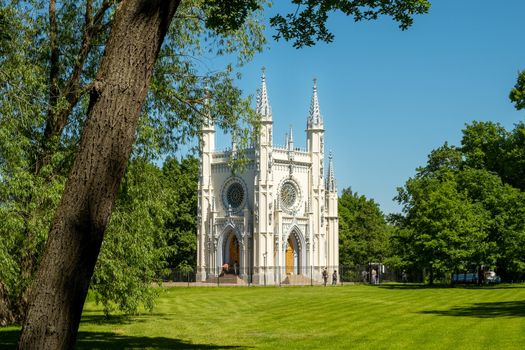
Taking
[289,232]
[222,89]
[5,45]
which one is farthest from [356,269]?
[5,45]

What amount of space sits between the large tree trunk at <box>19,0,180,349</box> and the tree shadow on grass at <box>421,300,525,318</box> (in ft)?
56.3

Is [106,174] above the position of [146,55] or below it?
below

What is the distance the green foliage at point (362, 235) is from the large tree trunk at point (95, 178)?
7194 cm

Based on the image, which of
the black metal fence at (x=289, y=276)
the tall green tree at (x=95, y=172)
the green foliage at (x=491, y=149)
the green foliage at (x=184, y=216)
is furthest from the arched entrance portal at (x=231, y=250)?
the tall green tree at (x=95, y=172)

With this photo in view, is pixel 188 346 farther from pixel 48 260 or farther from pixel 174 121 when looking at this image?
pixel 48 260

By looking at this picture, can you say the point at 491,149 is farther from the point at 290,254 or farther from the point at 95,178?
the point at 95,178

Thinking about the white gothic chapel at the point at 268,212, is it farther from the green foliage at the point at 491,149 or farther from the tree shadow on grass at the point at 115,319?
the tree shadow on grass at the point at 115,319

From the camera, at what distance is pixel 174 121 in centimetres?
2119

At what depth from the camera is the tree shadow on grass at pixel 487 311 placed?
22781 mm

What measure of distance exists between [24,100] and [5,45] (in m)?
2.76

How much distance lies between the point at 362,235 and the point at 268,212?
19.6 meters

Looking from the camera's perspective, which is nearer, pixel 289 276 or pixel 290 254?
pixel 289 276

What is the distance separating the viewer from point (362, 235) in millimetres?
82000

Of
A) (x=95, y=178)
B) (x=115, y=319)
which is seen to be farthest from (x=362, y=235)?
(x=95, y=178)
